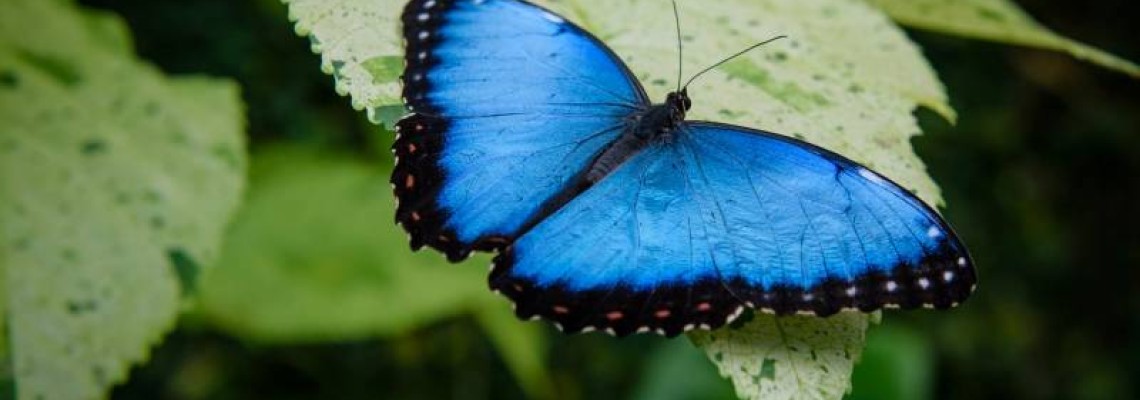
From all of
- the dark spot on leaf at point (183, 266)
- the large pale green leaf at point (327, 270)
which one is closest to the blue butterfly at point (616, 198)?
the dark spot on leaf at point (183, 266)

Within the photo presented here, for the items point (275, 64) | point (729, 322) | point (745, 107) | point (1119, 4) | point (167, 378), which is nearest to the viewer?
point (729, 322)

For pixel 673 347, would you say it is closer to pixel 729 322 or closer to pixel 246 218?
pixel 246 218

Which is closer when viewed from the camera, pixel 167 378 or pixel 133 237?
pixel 133 237

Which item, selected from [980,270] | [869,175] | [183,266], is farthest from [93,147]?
[980,270]

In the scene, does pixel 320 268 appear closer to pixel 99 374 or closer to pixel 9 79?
pixel 9 79

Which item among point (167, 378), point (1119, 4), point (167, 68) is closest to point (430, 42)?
point (167, 68)

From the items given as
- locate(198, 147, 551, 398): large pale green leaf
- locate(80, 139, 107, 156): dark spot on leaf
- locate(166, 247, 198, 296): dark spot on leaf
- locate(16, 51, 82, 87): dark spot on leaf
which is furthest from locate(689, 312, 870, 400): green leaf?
locate(198, 147, 551, 398): large pale green leaf

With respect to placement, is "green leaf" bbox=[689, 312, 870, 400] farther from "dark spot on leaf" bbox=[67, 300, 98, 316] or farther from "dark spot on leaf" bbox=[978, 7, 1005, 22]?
"dark spot on leaf" bbox=[67, 300, 98, 316]
